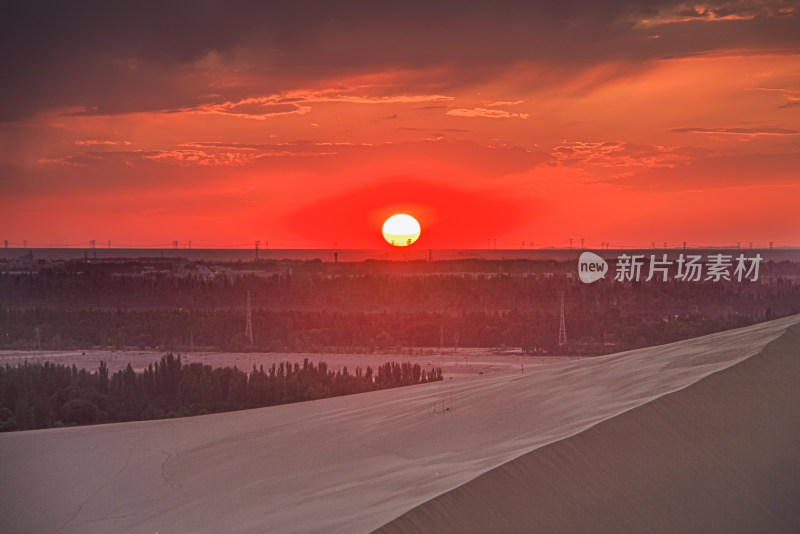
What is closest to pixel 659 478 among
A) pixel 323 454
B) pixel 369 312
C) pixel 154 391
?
pixel 323 454

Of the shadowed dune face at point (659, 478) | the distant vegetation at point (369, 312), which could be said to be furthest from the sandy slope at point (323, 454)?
the distant vegetation at point (369, 312)

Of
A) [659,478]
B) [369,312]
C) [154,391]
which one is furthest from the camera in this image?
[369,312]

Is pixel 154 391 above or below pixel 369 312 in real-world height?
below

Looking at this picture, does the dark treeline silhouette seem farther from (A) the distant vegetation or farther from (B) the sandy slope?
(A) the distant vegetation

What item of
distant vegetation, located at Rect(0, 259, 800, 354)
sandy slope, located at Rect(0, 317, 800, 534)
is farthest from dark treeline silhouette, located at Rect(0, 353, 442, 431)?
distant vegetation, located at Rect(0, 259, 800, 354)

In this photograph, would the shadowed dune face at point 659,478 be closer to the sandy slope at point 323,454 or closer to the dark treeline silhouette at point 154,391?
the sandy slope at point 323,454

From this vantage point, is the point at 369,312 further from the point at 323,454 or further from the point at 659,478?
the point at 659,478
